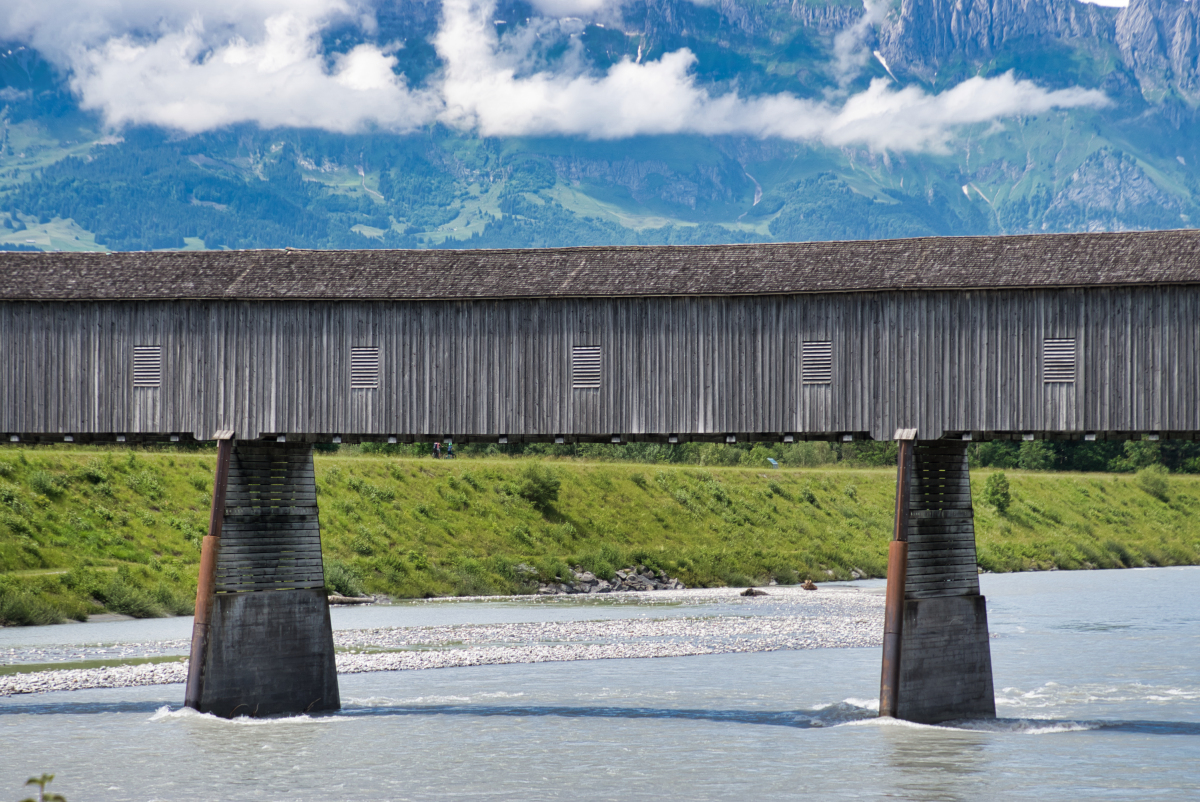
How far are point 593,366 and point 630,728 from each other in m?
6.33

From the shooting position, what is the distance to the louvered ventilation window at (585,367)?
926 inches

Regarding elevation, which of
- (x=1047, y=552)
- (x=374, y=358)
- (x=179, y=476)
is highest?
(x=374, y=358)

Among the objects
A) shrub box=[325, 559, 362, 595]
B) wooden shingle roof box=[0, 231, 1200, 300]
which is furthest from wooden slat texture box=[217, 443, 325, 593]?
shrub box=[325, 559, 362, 595]

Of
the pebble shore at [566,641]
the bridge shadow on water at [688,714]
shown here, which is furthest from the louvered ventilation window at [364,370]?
the pebble shore at [566,641]

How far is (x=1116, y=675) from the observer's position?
94.0ft

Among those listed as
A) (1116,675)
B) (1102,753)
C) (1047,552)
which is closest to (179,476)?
(1116,675)

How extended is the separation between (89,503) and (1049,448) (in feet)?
208

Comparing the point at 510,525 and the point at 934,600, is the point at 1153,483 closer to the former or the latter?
the point at 510,525

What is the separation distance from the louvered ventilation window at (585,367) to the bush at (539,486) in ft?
104

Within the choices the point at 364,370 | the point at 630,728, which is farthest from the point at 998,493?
the point at 364,370

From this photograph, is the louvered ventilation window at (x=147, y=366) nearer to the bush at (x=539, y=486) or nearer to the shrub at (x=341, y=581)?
the shrub at (x=341, y=581)

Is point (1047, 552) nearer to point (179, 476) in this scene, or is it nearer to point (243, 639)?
point (179, 476)

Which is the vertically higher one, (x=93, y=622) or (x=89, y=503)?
(x=89, y=503)

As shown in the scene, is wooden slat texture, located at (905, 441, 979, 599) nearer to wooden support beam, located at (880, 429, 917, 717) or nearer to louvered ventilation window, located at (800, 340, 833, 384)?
wooden support beam, located at (880, 429, 917, 717)
